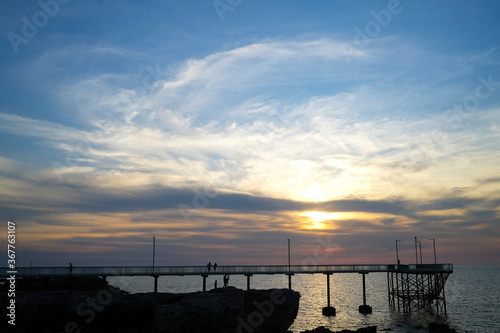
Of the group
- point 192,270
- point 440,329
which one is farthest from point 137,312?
point 440,329

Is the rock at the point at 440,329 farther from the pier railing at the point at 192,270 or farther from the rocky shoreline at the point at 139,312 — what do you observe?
the rocky shoreline at the point at 139,312

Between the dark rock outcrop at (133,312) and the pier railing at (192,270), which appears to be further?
the pier railing at (192,270)

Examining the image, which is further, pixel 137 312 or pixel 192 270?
pixel 192 270

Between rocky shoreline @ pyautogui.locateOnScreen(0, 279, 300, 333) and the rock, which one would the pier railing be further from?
rocky shoreline @ pyautogui.locateOnScreen(0, 279, 300, 333)

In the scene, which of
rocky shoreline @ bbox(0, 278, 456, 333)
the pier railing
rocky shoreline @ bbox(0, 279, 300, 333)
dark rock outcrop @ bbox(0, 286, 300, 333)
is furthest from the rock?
dark rock outcrop @ bbox(0, 286, 300, 333)

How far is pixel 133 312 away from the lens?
32.5 m

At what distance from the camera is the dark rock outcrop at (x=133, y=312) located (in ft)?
97.9

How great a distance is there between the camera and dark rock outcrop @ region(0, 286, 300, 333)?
97.9 ft

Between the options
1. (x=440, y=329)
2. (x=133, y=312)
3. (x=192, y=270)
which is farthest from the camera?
(x=192, y=270)

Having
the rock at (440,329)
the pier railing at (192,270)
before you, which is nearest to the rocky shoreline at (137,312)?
the pier railing at (192,270)

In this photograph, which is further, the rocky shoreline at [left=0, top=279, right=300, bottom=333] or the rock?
the rock

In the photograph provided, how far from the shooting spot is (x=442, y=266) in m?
64.5

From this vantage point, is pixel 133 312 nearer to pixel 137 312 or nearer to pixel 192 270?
pixel 137 312

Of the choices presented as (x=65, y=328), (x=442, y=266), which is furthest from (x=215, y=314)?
(x=442, y=266)
